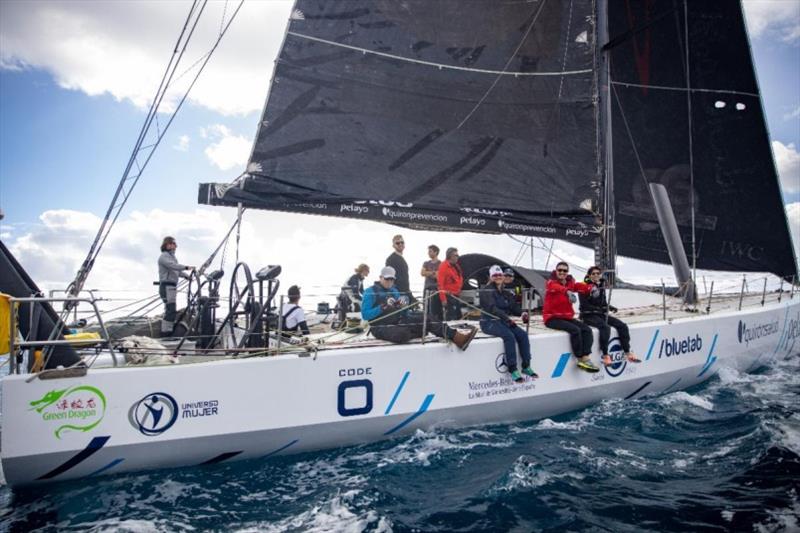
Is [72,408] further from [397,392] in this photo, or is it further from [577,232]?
[577,232]

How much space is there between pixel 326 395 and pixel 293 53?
14.6ft

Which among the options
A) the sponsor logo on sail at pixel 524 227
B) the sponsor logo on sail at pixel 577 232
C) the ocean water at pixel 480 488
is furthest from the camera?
the sponsor logo on sail at pixel 577 232

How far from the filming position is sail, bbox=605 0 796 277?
379 inches

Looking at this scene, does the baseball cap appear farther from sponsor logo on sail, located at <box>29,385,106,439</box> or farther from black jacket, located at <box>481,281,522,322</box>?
sponsor logo on sail, located at <box>29,385,106,439</box>

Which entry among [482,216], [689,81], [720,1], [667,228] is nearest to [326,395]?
[482,216]

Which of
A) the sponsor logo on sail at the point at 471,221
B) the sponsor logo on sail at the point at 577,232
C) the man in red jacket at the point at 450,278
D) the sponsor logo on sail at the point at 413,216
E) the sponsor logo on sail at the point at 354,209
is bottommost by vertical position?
the man in red jacket at the point at 450,278

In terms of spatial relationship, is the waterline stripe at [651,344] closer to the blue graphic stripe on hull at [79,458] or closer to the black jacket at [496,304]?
the black jacket at [496,304]

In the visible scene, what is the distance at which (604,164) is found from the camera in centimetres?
791

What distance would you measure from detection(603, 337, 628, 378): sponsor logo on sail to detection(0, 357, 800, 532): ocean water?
0.87 meters

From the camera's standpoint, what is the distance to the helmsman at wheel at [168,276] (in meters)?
6.18

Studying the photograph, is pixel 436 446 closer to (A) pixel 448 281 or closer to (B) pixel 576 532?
(B) pixel 576 532

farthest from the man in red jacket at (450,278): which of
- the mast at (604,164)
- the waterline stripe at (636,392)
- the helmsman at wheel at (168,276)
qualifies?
the helmsman at wheel at (168,276)

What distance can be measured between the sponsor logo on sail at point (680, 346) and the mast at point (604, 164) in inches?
45.0

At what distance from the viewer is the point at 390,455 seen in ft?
15.7
